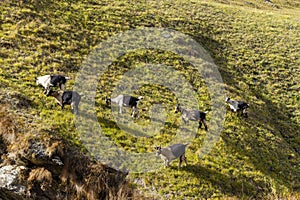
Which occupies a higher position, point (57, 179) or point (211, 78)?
point (211, 78)

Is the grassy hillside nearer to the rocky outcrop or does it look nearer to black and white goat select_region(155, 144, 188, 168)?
black and white goat select_region(155, 144, 188, 168)

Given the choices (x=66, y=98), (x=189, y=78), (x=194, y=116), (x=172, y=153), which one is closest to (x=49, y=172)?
(x=66, y=98)

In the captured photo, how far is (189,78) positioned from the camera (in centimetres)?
2669

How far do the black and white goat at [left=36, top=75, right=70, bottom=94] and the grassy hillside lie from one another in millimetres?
636

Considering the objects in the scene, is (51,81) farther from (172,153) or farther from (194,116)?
(194,116)

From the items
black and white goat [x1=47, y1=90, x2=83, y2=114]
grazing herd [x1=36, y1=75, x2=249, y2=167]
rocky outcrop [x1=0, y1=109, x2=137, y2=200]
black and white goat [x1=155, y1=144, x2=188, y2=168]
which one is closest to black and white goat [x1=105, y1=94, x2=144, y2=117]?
grazing herd [x1=36, y1=75, x2=249, y2=167]

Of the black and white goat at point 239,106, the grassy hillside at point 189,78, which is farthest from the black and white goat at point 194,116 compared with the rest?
the black and white goat at point 239,106

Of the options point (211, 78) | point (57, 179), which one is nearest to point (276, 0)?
point (211, 78)

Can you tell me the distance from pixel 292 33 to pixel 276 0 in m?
38.1

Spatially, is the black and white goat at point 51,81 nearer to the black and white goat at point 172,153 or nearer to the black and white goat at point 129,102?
the black and white goat at point 129,102

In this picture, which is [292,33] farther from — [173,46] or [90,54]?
[90,54]

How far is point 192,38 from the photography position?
33.5 meters

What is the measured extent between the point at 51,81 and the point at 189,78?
12.1 meters

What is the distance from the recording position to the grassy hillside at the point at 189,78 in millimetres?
16781
